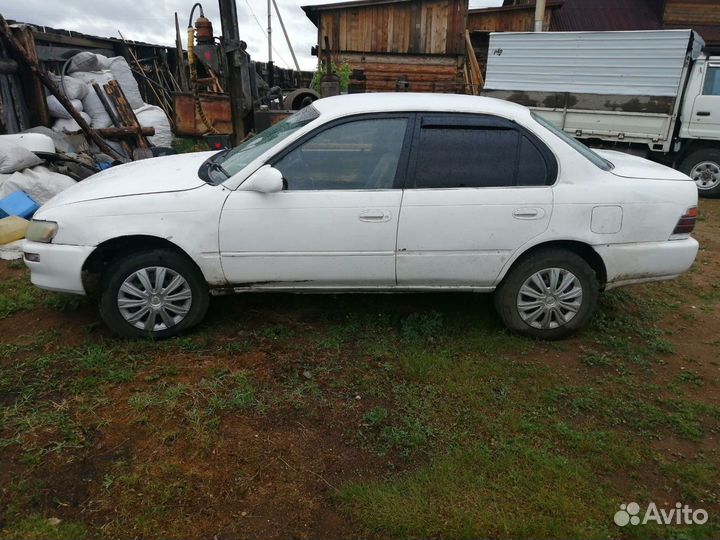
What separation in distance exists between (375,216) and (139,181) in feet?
5.56

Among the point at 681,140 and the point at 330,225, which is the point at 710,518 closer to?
the point at 330,225

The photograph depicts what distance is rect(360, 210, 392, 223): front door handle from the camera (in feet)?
11.6

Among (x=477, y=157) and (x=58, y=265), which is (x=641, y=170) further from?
(x=58, y=265)

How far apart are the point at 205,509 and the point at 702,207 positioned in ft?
31.2

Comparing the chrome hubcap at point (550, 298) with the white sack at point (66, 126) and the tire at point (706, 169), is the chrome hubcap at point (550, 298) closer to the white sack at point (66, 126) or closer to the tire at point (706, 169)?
the tire at point (706, 169)

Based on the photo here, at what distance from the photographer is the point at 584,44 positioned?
10633 mm

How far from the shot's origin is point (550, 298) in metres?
3.85

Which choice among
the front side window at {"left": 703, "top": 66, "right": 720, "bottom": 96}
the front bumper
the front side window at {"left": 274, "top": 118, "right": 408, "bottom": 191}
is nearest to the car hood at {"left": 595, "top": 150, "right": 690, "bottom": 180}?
the front side window at {"left": 274, "top": 118, "right": 408, "bottom": 191}

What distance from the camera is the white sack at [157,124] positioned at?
1057 cm

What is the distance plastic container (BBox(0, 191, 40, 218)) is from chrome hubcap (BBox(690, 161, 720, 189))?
10624mm

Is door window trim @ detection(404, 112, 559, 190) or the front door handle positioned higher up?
door window trim @ detection(404, 112, 559, 190)

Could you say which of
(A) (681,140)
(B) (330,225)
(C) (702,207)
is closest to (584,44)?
(A) (681,140)

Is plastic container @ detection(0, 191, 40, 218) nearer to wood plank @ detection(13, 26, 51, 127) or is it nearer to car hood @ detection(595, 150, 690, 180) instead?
wood plank @ detection(13, 26, 51, 127)

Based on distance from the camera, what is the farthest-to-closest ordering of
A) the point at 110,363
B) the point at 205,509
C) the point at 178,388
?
the point at 110,363 < the point at 178,388 < the point at 205,509
